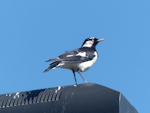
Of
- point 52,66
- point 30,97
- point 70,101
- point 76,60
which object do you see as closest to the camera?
point 70,101

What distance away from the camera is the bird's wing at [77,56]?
20.9 ft

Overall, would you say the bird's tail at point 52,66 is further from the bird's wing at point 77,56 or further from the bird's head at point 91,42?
the bird's head at point 91,42

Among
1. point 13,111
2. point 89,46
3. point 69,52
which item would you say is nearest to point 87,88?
point 13,111

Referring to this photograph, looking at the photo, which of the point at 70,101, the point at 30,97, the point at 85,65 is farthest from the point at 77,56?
the point at 70,101

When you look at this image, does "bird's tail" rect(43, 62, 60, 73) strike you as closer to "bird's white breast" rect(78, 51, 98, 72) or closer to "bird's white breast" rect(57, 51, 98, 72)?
"bird's white breast" rect(57, 51, 98, 72)

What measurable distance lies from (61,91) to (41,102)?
0.36m

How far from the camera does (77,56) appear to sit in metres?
6.71

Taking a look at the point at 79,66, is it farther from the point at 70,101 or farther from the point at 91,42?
the point at 70,101

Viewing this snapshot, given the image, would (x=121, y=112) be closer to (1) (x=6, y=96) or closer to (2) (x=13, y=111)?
(2) (x=13, y=111)

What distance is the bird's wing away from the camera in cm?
637

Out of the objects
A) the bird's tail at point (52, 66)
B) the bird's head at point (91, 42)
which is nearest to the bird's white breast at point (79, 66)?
the bird's tail at point (52, 66)

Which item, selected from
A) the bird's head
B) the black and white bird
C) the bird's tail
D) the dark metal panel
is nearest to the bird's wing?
the black and white bird

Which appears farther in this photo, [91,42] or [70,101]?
[91,42]

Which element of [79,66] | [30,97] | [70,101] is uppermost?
[79,66]
